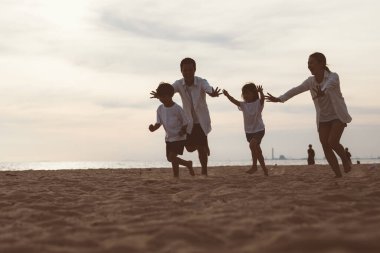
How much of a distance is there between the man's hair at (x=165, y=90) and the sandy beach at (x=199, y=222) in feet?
10.9

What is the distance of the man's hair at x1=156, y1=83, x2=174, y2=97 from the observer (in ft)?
27.1

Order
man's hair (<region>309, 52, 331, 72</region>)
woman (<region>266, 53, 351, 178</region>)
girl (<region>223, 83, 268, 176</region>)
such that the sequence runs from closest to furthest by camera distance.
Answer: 1. woman (<region>266, 53, 351, 178</region>)
2. man's hair (<region>309, 52, 331, 72</region>)
3. girl (<region>223, 83, 268, 176</region>)

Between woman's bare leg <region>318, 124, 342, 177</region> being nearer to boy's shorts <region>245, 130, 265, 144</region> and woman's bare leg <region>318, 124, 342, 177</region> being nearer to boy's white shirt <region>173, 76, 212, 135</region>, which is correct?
boy's shorts <region>245, 130, 265, 144</region>

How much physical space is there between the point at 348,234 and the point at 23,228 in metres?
2.25

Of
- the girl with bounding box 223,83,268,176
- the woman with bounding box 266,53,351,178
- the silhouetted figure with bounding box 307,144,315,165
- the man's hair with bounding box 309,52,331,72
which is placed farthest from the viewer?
the silhouetted figure with bounding box 307,144,315,165

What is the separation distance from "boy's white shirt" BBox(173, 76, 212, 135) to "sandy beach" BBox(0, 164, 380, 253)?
11.1 feet

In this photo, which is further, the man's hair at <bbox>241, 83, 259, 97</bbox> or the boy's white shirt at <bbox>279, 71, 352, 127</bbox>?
the man's hair at <bbox>241, 83, 259, 97</bbox>

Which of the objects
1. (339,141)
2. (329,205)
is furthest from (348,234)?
(339,141)

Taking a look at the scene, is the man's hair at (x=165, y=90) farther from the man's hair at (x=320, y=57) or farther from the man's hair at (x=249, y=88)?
the man's hair at (x=320, y=57)

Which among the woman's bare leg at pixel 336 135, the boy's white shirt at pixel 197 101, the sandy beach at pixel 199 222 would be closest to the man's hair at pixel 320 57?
the woman's bare leg at pixel 336 135

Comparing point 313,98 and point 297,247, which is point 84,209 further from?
point 313,98

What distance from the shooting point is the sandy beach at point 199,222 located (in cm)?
260

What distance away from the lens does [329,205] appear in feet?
12.5

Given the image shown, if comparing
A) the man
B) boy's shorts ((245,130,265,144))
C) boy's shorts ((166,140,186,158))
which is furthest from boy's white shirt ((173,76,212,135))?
boy's shorts ((245,130,265,144))
